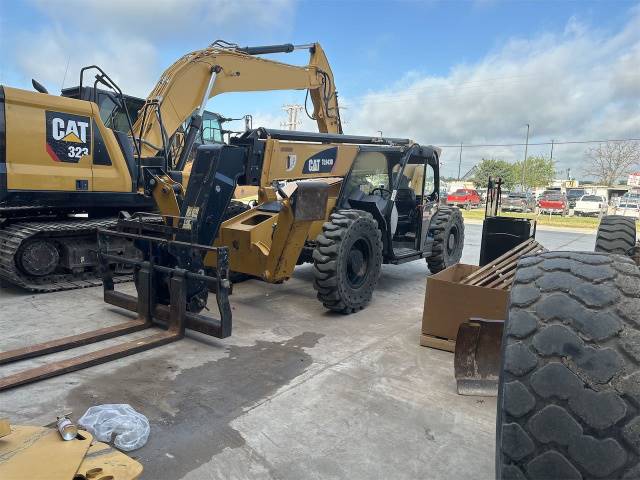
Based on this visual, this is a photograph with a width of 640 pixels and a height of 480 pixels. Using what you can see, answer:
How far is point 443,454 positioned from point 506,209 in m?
30.9

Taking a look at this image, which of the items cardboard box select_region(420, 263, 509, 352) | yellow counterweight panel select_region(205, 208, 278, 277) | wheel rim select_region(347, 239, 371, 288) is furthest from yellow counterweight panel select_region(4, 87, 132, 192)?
cardboard box select_region(420, 263, 509, 352)

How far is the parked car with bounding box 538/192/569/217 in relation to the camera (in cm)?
2969

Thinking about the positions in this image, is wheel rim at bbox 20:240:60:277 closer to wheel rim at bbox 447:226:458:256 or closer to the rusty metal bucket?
the rusty metal bucket

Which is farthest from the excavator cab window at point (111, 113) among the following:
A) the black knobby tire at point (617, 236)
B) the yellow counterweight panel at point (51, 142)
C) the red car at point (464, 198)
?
the red car at point (464, 198)

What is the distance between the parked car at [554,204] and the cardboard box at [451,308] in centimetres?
2773

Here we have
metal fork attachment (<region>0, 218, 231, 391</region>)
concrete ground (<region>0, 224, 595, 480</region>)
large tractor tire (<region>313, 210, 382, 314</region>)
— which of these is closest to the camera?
concrete ground (<region>0, 224, 595, 480</region>)

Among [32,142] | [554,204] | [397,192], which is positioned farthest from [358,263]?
[554,204]

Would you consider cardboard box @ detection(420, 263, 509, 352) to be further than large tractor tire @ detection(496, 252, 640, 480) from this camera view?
Yes

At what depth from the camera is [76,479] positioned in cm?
221

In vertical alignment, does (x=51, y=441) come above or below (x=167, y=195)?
below

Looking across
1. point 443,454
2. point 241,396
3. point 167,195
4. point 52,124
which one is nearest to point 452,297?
point 443,454

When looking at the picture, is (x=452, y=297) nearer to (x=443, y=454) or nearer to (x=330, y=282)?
(x=330, y=282)

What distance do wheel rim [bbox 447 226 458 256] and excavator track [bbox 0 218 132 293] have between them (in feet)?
17.3

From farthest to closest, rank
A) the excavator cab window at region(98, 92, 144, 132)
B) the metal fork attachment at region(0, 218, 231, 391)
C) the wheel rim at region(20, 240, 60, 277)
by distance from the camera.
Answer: the excavator cab window at region(98, 92, 144, 132) → the wheel rim at region(20, 240, 60, 277) → the metal fork attachment at region(0, 218, 231, 391)
